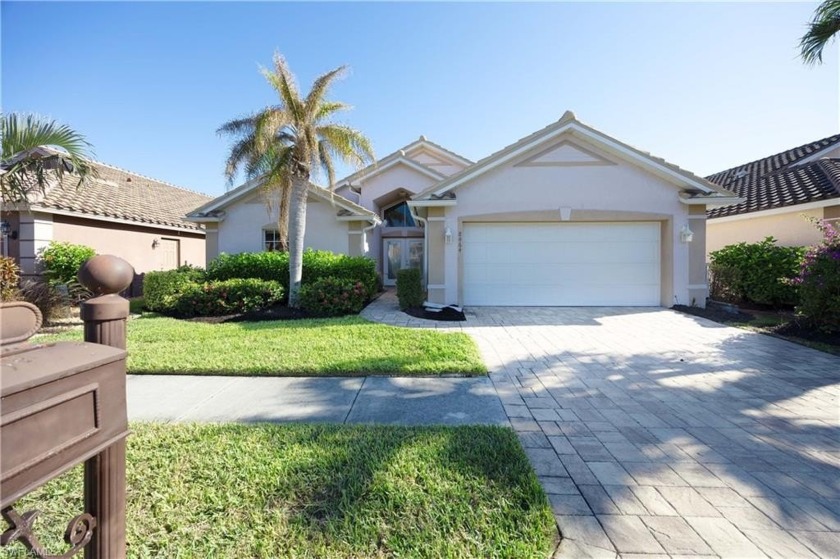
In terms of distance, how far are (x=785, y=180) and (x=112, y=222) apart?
88.3 ft

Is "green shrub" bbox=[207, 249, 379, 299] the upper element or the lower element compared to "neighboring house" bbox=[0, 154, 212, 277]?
lower

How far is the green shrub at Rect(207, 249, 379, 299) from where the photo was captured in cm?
1214

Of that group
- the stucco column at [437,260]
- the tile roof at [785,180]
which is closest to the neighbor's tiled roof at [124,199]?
the stucco column at [437,260]

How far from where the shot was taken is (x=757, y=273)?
1060cm

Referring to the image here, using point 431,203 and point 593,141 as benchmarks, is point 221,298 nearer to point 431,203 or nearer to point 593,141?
point 431,203

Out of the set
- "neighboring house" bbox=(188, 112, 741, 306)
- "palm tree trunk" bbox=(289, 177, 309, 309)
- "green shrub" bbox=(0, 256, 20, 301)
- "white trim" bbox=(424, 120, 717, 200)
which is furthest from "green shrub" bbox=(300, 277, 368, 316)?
"green shrub" bbox=(0, 256, 20, 301)

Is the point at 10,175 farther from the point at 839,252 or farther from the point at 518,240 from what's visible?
the point at 839,252

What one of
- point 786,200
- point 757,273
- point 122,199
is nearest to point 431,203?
point 757,273

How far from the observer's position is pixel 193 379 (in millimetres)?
5172

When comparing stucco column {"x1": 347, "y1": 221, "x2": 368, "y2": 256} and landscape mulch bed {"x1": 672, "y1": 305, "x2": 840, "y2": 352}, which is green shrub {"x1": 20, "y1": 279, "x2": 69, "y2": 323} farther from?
landscape mulch bed {"x1": 672, "y1": 305, "x2": 840, "y2": 352}

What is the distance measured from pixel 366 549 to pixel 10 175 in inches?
452

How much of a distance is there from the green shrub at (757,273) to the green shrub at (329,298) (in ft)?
37.4

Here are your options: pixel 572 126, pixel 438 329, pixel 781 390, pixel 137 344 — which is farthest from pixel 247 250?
pixel 781 390

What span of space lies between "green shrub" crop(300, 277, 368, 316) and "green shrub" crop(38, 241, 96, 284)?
26.1ft
